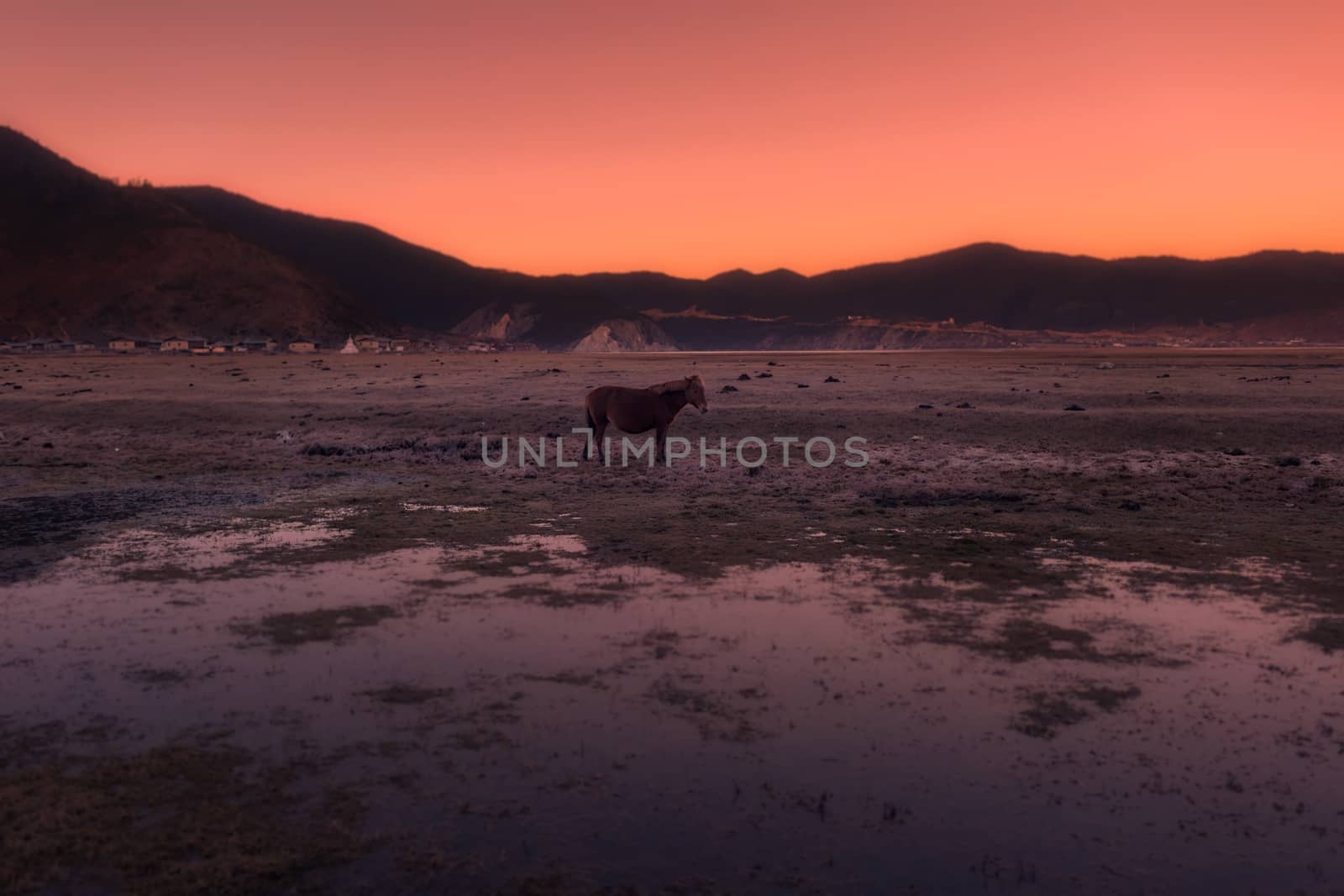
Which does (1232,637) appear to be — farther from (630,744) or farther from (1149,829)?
(630,744)

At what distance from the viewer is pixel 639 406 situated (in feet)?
74.5

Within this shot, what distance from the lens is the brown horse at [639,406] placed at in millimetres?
22594

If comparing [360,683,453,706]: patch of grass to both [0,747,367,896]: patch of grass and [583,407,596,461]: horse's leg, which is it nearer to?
[0,747,367,896]: patch of grass

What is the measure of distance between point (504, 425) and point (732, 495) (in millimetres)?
11934

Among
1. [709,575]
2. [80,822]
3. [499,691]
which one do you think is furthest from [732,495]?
[80,822]

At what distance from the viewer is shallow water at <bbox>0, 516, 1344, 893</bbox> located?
5.21 meters

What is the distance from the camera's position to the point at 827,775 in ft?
19.9

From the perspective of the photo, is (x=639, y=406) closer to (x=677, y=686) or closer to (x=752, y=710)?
(x=677, y=686)

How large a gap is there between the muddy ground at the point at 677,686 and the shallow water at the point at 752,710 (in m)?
0.03

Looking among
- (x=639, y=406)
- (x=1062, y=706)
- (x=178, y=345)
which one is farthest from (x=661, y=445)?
(x=178, y=345)

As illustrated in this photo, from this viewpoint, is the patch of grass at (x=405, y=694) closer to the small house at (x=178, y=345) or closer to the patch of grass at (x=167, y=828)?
the patch of grass at (x=167, y=828)

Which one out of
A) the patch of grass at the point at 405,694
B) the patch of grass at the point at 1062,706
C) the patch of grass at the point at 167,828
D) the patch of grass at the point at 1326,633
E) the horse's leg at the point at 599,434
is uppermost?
the horse's leg at the point at 599,434

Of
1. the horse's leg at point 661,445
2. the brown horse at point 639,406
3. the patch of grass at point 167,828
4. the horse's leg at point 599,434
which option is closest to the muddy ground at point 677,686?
the patch of grass at point 167,828

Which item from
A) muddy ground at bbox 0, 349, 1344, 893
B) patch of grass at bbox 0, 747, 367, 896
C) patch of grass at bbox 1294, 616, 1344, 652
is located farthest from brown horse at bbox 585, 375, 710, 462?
patch of grass at bbox 0, 747, 367, 896
